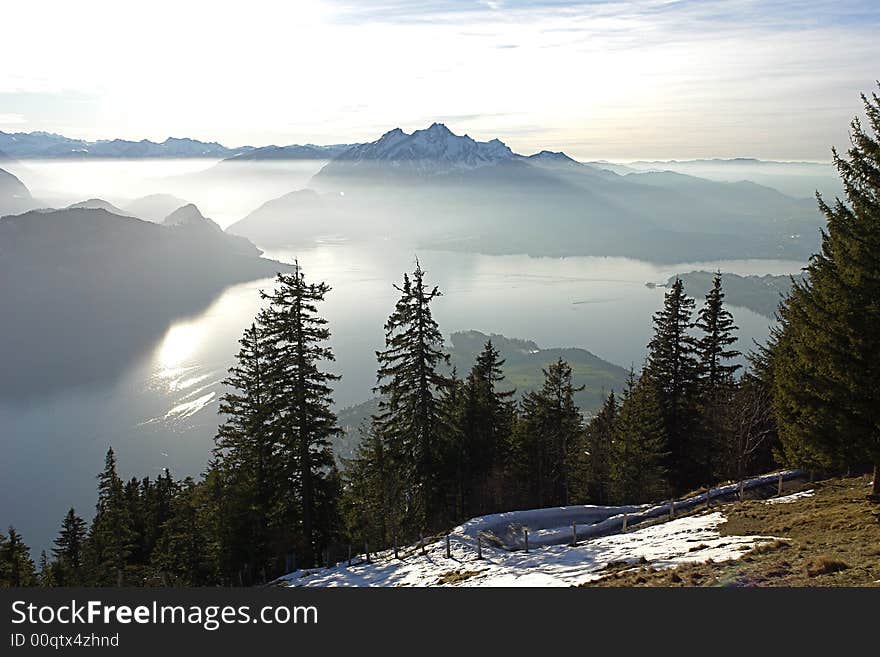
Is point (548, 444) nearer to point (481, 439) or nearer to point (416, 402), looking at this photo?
point (481, 439)

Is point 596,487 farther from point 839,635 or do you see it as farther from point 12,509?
point 12,509

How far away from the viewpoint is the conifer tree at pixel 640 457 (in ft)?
91.5

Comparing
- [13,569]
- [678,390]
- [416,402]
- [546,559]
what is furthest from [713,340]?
[13,569]

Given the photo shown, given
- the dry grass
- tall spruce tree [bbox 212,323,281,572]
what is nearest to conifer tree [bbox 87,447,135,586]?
tall spruce tree [bbox 212,323,281,572]

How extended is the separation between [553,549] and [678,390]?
18.5 m

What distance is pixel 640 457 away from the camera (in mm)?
28047

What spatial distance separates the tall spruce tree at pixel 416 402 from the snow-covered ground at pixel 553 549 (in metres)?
5.13

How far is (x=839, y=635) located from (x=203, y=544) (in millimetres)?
33823

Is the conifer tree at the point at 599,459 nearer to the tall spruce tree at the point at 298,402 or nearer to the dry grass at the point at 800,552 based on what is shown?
the dry grass at the point at 800,552

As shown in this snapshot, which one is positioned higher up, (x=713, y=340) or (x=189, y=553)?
(x=713, y=340)

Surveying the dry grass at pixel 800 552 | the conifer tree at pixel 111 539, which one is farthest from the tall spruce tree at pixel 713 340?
the conifer tree at pixel 111 539

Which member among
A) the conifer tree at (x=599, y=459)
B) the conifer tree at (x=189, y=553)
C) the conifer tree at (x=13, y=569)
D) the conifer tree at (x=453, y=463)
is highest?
the conifer tree at (x=453, y=463)

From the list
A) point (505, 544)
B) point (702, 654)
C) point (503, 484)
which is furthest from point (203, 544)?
point (702, 654)

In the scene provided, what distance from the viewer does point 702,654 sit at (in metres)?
6.40
